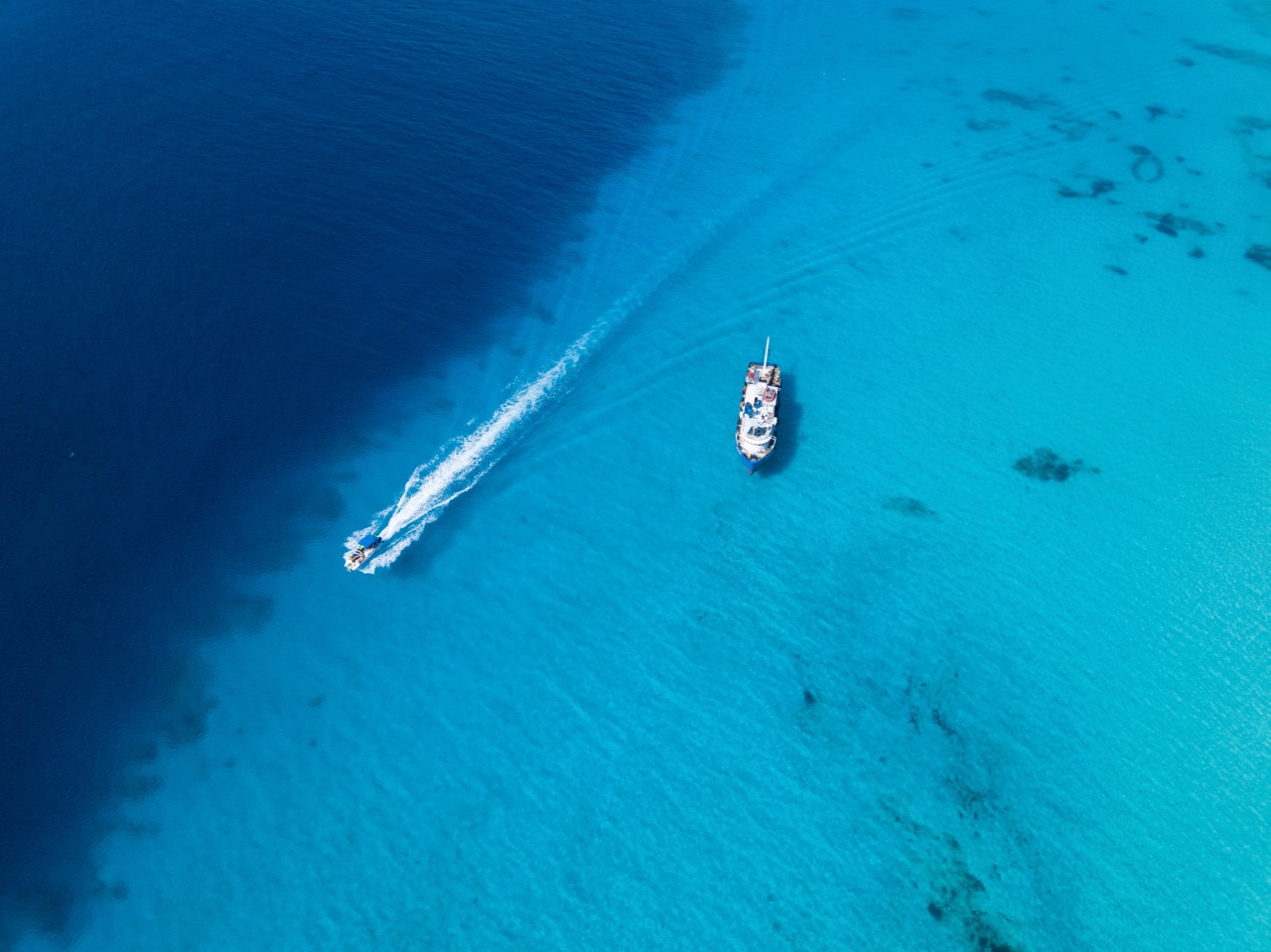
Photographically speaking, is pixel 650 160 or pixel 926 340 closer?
pixel 926 340

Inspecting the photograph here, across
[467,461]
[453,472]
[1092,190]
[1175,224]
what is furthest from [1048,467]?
[453,472]

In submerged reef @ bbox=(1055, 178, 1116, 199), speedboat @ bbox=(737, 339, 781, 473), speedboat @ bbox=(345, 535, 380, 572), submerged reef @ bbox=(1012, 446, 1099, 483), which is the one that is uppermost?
→ submerged reef @ bbox=(1055, 178, 1116, 199)

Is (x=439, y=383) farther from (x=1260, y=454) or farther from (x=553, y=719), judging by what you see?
(x=1260, y=454)

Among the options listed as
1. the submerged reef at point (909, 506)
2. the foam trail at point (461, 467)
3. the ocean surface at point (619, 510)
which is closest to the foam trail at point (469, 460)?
the foam trail at point (461, 467)

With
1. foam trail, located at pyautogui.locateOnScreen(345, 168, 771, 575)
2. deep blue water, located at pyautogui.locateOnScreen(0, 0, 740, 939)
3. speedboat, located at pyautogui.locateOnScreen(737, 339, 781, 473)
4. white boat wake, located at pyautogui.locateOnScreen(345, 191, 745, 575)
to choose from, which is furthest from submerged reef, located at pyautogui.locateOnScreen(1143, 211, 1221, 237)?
white boat wake, located at pyautogui.locateOnScreen(345, 191, 745, 575)

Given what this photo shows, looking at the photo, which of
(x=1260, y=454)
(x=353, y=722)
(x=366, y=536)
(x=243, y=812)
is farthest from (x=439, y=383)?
(x=1260, y=454)

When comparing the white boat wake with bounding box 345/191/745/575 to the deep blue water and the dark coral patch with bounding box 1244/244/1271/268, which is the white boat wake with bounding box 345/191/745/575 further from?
the dark coral patch with bounding box 1244/244/1271/268
